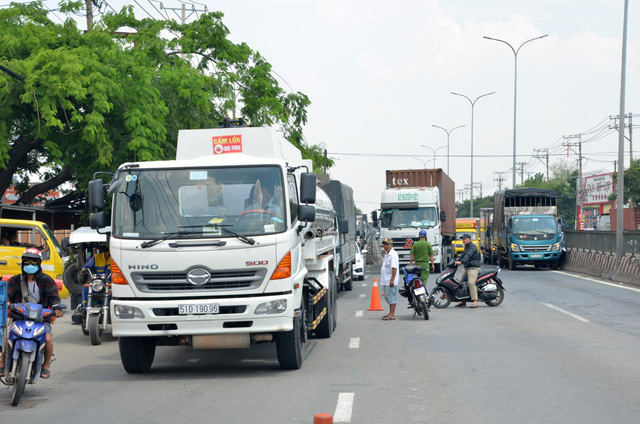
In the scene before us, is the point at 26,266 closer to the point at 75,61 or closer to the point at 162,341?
the point at 162,341

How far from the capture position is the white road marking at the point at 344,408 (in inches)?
297

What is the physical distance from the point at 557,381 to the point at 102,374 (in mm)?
5488

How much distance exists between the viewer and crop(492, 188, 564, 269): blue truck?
120 ft

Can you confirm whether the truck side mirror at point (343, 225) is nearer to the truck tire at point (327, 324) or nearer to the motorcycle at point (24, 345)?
the truck tire at point (327, 324)

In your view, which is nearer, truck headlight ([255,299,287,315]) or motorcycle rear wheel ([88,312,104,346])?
truck headlight ([255,299,287,315])

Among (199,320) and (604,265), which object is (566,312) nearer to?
(199,320)

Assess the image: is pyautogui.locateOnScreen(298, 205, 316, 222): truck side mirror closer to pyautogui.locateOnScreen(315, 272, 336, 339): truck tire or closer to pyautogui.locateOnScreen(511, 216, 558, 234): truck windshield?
pyautogui.locateOnScreen(315, 272, 336, 339): truck tire

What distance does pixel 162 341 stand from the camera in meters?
10.5

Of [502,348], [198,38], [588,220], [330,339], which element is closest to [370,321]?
[330,339]

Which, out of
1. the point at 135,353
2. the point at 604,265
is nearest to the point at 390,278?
the point at 135,353

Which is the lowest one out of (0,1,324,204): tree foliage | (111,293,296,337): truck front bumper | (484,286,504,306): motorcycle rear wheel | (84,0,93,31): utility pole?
(484,286,504,306): motorcycle rear wheel

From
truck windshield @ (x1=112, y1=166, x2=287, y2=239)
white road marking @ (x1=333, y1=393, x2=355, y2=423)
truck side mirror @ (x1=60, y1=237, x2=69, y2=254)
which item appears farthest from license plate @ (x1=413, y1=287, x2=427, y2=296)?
white road marking @ (x1=333, y1=393, x2=355, y2=423)

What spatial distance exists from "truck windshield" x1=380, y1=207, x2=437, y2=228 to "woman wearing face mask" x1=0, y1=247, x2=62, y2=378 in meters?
25.1

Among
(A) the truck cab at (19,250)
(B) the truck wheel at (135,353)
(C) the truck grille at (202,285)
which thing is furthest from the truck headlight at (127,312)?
(A) the truck cab at (19,250)
